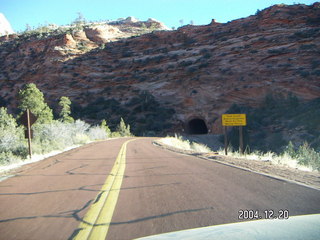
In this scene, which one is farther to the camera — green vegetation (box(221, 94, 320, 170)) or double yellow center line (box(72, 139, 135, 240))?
green vegetation (box(221, 94, 320, 170))

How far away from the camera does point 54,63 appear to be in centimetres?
5747

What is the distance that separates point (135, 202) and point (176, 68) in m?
47.5

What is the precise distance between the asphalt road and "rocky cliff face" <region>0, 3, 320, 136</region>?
35.8m

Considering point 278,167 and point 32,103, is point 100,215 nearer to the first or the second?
point 278,167

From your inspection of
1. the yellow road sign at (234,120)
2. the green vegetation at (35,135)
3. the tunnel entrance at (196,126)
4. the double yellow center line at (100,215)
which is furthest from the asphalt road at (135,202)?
the tunnel entrance at (196,126)

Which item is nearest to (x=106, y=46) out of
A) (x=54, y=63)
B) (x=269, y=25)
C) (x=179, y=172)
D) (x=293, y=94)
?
(x=54, y=63)

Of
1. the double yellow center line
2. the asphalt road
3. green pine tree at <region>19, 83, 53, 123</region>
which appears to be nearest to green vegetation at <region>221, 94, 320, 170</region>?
the asphalt road

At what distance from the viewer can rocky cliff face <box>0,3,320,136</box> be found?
41.1 meters

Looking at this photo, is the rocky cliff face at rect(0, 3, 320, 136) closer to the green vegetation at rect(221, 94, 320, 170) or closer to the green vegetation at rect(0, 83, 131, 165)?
the green vegetation at rect(221, 94, 320, 170)

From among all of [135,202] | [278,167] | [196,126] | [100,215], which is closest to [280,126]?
[196,126]

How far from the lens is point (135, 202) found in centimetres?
444

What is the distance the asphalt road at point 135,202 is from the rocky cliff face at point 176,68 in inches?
1409

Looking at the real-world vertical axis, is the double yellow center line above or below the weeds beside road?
above

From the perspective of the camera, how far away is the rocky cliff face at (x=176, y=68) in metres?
41.1
